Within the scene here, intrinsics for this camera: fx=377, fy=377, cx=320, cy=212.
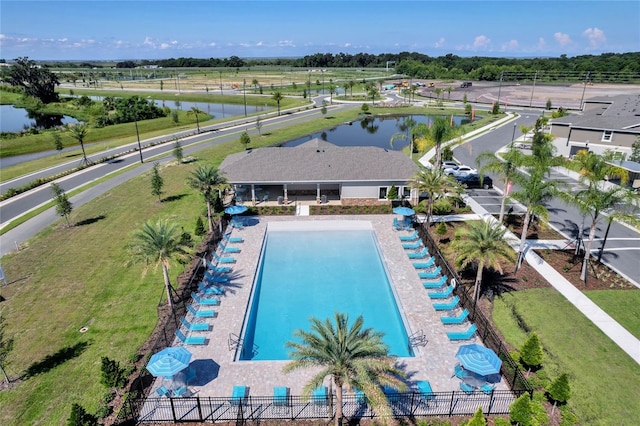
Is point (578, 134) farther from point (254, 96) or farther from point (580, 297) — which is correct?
point (254, 96)

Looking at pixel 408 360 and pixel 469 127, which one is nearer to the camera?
pixel 408 360

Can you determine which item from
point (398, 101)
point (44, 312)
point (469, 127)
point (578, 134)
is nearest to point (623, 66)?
point (398, 101)

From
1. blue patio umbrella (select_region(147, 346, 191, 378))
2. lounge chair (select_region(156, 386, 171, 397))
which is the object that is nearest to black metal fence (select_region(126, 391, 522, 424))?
lounge chair (select_region(156, 386, 171, 397))

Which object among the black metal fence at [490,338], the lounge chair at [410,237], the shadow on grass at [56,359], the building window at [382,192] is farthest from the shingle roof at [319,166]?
the shadow on grass at [56,359]

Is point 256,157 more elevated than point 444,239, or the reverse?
point 256,157

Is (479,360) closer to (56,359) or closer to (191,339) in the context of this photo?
(191,339)

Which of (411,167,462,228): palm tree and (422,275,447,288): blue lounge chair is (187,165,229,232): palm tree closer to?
(411,167,462,228): palm tree

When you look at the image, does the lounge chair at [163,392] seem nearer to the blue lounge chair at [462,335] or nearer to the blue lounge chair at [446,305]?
the blue lounge chair at [462,335]

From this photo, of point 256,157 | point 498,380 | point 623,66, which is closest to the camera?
point 498,380
